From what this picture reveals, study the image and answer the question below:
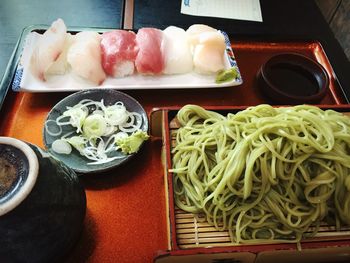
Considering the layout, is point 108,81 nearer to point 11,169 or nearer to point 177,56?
point 177,56

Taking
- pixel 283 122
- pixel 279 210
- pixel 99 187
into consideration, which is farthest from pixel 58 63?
pixel 279 210

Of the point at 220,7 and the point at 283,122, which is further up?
the point at 283,122

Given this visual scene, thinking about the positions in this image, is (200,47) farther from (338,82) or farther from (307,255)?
(307,255)

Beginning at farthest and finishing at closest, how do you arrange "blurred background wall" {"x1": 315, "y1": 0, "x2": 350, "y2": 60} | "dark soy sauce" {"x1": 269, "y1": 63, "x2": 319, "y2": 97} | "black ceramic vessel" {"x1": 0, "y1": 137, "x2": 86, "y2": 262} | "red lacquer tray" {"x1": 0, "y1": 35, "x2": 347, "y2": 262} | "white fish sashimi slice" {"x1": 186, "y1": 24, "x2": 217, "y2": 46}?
"blurred background wall" {"x1": 315, "y1": 0, "x2": 350, "y2": 60}, "white fish sashimi slice" {"x1": 186, "y1": 24, "x2": 217, "y2": 46}, "dark soy sauce" {"x1": 269, "y1": 63, "x2": 319, "y2": 97}, "red lacquer tray" {"x1": 0, "y1": 35, "x2": 347, "y2": 262}, "black ceramic vessel" {"x1": 0, "y1": 137, "x2": 86, "y2": 262}

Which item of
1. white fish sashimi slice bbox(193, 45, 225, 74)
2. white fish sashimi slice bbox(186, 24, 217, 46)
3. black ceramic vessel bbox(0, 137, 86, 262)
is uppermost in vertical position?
black ceramic vessel bbox(0, 137, 86, 262)

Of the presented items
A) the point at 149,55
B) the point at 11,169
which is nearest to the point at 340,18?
the point at 149,55

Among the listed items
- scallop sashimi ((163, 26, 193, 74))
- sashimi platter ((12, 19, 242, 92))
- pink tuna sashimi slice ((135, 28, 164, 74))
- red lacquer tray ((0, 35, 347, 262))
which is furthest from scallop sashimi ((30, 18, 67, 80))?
scallop sashimi ((163, 26, 193, 74))

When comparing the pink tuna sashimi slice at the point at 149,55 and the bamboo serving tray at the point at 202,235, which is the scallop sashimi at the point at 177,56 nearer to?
the pink tuna sashimi slice at the point at 149,55

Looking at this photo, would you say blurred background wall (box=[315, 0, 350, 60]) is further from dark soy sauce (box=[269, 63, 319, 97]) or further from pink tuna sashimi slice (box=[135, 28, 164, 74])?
pink tuna sashimi slice (box=[135, 28, 164, 74])
